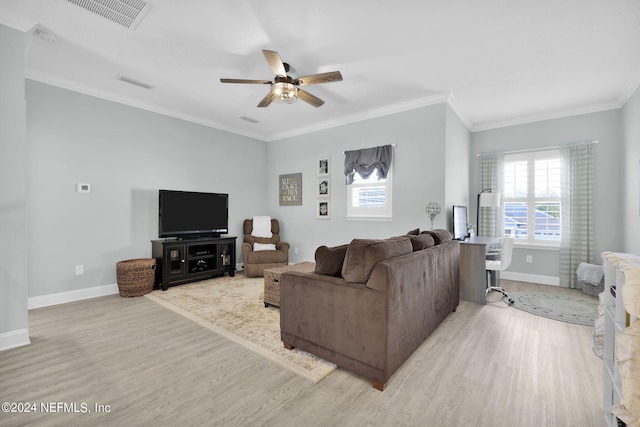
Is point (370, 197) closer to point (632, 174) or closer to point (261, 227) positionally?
point (261, 227)

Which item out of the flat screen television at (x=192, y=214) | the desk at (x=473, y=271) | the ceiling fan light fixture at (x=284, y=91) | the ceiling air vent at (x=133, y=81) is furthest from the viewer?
the flat screen television at (x=192, y=214)

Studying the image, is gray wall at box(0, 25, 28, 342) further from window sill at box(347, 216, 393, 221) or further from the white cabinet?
the white cabinet

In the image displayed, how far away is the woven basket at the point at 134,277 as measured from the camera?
3756 mm

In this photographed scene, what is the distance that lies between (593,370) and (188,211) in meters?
5.04

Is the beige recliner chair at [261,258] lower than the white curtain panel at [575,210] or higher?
lower

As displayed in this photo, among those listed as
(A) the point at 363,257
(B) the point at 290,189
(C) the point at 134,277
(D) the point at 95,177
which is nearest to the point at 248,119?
(B) the point at 290,189

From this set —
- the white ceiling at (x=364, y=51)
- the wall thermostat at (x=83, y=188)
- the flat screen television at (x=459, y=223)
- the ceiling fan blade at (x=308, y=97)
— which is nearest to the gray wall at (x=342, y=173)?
the flat screen television at (x=459, y=223)

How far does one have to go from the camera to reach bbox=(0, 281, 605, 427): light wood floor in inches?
62.7

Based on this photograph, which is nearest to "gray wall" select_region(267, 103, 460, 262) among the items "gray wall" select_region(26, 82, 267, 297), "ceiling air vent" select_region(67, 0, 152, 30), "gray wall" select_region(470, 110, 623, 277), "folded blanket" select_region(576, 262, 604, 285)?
"gray wall" select_region(470, 110, 623, 277)

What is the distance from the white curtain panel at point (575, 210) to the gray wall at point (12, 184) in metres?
6.78

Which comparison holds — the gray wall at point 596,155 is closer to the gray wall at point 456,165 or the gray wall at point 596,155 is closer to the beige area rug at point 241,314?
the gray wall at point 456,165

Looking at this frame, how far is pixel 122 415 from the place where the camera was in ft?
5.23

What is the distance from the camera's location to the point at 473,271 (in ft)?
12.1

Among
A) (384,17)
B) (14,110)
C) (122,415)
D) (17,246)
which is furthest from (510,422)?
(14,110)
